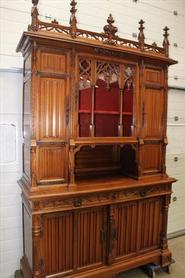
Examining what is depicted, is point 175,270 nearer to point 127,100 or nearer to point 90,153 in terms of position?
point 90,153

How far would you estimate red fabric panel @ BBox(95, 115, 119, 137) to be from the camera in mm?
2849

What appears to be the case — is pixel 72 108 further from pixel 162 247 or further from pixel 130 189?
pixel 162 247

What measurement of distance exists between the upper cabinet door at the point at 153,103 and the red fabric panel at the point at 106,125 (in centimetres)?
34

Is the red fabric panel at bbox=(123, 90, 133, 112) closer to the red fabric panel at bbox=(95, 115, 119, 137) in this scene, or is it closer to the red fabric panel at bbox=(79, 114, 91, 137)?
the red fabric panel at bbox=(95, 115, 119, 137)

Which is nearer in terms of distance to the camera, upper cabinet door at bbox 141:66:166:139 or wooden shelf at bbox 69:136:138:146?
wooden shelf at bbox 69:136:138:146

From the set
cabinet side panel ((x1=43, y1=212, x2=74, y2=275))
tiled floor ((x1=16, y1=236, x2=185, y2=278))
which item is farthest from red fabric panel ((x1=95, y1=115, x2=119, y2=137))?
tiled floor ((x1=16, y1=236, x2=185, y2=278))

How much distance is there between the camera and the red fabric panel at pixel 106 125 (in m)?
2.85

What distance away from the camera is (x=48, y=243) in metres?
2.31

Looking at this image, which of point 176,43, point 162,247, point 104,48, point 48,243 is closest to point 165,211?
point 162,247

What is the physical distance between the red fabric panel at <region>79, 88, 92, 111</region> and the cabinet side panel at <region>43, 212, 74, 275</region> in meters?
1.10

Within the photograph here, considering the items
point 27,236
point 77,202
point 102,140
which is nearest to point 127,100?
point 102,140

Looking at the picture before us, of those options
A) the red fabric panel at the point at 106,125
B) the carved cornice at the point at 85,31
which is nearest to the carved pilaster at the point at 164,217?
the red fabric panel at the point at 106,125

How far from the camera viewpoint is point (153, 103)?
9.12 feet

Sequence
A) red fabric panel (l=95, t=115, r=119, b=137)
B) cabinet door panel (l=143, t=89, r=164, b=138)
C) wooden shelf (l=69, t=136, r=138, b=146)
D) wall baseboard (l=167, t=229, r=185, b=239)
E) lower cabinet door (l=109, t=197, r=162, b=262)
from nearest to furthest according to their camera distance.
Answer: wooden shelf (l=69, t=136, r=138, b=146), lower cabinet door (l=109, t=197, r=162, b=262), cabinet door panel (l=143, t=89, r=164, b=138), red fabric panel (l=95, t=115, r=119, b=137), wall baseboard (l=167, t=229, r=185, b=239)
